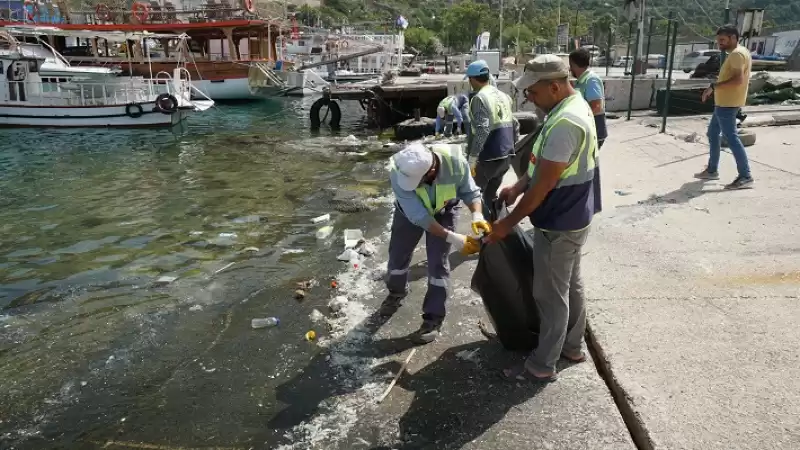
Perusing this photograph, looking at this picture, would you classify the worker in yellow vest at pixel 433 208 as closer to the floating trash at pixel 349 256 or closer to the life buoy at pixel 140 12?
the floating trash at pixel 349 256

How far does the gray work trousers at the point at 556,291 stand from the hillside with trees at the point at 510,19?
196 ft

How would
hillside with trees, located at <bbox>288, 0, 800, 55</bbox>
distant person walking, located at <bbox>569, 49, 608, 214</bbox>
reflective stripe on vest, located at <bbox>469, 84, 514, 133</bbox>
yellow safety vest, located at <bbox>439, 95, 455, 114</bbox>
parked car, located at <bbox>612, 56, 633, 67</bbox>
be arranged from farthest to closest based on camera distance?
hillside with trees, located at <bbox>288, 0, 800, 55</bbox> < parked car, located at <bbox>612, 56, 633, 67</bbox> < yellow safety vest, located at <bbox>439, 95, 455, 114</bbox> < distant person walking, located at <bbox>569, 49, 608, 214</bbox> < reflective stripe on vest, located at <bbox>469, 84, 514, 133</bbox>

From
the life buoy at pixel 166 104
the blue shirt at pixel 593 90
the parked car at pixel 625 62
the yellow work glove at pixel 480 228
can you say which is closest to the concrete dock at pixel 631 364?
the yellow work glove at pixel 480 228

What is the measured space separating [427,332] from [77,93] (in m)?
23.7

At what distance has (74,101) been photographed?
22.2 meters

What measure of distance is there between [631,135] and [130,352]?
9876mm

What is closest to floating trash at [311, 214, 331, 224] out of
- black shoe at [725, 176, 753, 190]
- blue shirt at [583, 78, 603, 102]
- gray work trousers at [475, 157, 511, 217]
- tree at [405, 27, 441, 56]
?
gray work trousers at [475, 157, 511, 217]

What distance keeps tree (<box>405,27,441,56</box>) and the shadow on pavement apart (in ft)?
283

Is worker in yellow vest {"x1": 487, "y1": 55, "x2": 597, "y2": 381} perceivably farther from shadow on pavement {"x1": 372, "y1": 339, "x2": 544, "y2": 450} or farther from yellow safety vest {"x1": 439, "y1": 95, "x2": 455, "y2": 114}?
yellow safety vest {"x1": 439, "y1": 95, "x2": 455, "y2": 114}

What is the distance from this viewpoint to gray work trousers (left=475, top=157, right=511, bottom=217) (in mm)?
5555

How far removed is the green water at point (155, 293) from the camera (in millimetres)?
3666

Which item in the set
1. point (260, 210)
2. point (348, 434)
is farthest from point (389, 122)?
point (348, 434)

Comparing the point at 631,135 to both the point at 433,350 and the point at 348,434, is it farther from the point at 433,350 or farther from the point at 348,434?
the point at 348,434

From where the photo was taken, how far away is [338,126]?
22.8m
